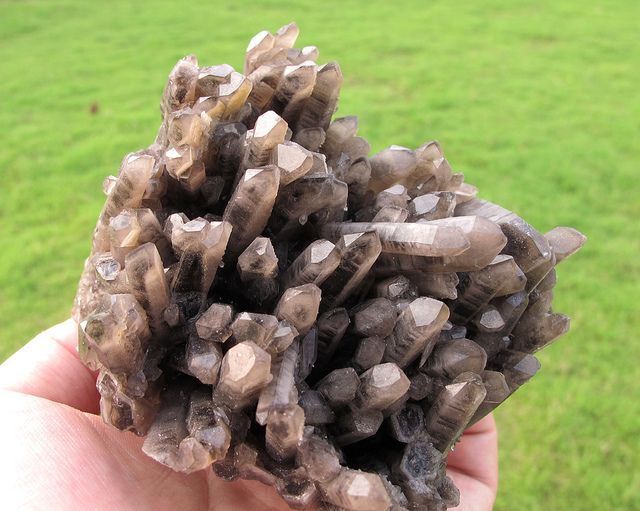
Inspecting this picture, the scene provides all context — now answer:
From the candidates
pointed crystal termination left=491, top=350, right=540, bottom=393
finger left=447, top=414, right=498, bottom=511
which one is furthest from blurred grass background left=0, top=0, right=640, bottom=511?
pointed crystal termination left=491, top=350, right=540, bottom=393

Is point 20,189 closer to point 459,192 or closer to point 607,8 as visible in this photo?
point 459,192

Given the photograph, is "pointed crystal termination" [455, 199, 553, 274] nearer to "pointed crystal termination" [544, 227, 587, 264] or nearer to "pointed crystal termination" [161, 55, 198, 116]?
"pointed crystal termination" [544, 227, 587, 264]

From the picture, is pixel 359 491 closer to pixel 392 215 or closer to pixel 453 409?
pixel 453 409

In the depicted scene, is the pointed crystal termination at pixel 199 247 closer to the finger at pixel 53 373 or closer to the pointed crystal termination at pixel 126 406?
the pointed crystal termination at pixel 126 406

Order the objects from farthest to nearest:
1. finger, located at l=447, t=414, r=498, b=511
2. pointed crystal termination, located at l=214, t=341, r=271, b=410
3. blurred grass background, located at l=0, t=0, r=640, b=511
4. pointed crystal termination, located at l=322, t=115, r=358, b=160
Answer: blurred grass background, located at l=0, t=0, r=640, b=511
finger, located at l=447, t=414, r=498, b=511
pointed crystal termination, located at l=322, t=115, r=358, b=160
pointed crystal termination, located at l=214, t=341, r=271, b=410

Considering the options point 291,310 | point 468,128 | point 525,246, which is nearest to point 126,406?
point 291,310

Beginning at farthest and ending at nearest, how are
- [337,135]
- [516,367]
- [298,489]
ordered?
[337,135], [516,367], [298,489]
